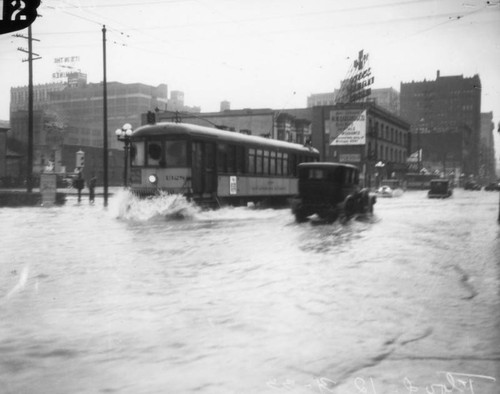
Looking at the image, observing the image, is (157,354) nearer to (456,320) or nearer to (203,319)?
(203,319)

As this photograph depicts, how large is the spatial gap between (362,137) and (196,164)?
4191 centimetres

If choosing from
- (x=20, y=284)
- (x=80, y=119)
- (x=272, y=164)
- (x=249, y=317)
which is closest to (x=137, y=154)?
(x=272, y=164)

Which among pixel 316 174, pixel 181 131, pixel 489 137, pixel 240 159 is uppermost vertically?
pixel 181 131

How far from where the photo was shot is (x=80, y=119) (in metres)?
100

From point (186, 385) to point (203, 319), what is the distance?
5.66 feet

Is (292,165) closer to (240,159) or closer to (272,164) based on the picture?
(272,164)

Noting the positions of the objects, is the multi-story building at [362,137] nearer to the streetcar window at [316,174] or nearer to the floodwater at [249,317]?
the streetcar window at [316,174]

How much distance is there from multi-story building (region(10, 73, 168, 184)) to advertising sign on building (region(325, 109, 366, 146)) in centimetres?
2916

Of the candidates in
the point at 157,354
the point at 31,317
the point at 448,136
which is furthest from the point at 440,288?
the point at 448,136

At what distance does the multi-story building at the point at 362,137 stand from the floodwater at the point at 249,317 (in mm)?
42800

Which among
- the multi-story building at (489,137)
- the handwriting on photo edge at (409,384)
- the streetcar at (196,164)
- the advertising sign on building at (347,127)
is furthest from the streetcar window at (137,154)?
the advertising sign on building at (347,127)

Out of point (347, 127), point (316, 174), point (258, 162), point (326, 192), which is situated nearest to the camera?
point (326, 192)

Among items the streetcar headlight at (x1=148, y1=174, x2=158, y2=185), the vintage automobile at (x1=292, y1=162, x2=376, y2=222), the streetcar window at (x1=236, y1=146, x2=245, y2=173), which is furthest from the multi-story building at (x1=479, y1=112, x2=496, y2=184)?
the streetcar headlight at (x1=148, y1=174, x2=158, y2=185)

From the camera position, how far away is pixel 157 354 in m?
4.36
